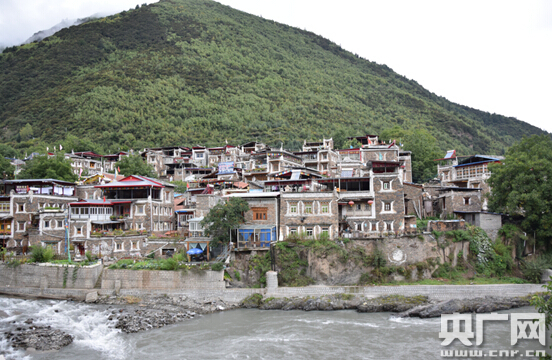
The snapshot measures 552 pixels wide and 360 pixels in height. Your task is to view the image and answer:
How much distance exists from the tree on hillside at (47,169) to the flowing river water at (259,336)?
84.3 ft

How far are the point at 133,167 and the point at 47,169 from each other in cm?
1361

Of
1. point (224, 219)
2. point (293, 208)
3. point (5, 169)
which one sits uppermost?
point (5, 169)

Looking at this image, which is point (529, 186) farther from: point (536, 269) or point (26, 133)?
point (26, 133)

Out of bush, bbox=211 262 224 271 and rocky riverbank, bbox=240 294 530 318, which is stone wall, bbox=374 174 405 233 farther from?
bush, bbox=211 262 224 271

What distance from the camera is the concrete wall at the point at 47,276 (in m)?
35.1

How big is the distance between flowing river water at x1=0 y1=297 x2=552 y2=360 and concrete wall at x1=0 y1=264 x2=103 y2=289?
131 inches

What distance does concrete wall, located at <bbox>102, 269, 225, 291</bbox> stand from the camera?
110ft

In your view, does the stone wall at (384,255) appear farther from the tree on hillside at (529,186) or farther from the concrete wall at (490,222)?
the tree on hillside at (529,186)

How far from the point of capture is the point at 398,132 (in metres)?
80.0

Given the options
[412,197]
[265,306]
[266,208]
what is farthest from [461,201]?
Answer: [265,306]

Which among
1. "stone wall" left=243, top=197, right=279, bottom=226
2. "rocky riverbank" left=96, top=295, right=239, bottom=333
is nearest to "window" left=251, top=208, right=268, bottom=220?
"stone wall" left=243, top=197, right=279, bottom=226

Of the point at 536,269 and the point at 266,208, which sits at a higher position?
the point at 266,208

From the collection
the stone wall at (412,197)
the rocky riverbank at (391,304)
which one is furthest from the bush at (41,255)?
the stone wall at (412,197)

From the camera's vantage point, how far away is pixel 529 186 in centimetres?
3634
